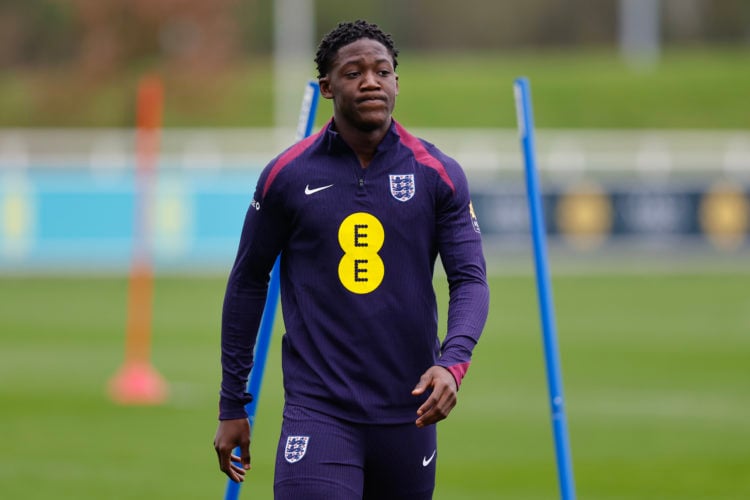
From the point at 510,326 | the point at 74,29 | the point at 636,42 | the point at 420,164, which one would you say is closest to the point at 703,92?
the point at 636,42

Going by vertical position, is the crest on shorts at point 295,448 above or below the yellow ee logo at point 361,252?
below

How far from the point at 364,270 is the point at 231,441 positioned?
0.81 m

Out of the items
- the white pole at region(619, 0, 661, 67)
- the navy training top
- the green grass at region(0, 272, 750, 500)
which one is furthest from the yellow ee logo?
the white pole at region(619, 0, 661, 67)

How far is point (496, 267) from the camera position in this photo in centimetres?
2848

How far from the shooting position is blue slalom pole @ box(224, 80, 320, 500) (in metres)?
5.88

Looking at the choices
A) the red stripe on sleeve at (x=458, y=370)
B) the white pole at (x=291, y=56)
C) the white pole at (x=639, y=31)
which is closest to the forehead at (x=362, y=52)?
the red stripe on sleeve at (x=458, y=370)

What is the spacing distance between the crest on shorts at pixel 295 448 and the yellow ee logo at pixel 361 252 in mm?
555

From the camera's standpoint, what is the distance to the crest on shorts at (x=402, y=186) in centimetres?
525

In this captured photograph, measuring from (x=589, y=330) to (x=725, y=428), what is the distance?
693 cm

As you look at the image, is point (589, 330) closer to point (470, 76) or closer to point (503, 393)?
point (503, 393)

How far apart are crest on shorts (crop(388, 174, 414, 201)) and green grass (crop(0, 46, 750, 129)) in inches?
1486

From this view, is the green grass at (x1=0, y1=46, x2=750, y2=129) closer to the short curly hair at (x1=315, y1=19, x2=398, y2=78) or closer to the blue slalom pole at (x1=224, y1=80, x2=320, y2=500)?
the blue slalom pole at (x1=224, y1=80, x2=320, y2=500)

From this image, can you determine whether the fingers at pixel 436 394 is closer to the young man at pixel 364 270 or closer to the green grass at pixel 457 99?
the young man at pixel 364 270

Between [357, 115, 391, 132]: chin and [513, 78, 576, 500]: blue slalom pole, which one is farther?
[513, 78, 576, 500]: blue slalom pole
